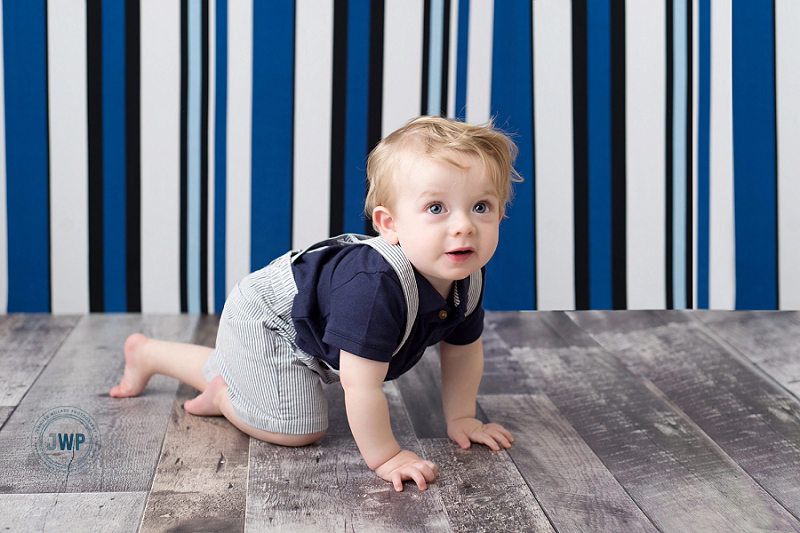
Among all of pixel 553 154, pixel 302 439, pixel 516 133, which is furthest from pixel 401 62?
pixel 302 439

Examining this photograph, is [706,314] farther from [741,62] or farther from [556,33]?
[556,33]

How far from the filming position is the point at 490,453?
1079 mm

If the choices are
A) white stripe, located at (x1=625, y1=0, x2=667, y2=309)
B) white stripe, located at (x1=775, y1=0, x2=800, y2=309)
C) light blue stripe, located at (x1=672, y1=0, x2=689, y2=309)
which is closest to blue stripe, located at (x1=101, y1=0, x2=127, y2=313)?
white stripe, located at (x1=625, y1=0, x2=667, y2=309)

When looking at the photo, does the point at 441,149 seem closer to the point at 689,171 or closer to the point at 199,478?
the point at 199,478

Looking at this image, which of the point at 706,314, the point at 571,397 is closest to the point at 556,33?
the point at 706,314

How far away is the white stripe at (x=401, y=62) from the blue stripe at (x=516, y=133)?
18 cm

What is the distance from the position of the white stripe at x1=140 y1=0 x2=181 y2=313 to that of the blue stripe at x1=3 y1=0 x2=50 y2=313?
220 mm

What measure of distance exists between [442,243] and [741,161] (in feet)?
3.91

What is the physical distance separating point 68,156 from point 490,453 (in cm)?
123

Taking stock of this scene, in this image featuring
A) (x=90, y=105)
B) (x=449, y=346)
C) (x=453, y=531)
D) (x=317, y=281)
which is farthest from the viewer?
(x=90, y=105)

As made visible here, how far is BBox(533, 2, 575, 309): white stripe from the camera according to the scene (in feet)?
5.82

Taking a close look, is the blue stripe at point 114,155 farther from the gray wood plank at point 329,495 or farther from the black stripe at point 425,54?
the gray wood plank at point 329,495

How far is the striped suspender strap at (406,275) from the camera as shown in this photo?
0.96 metres

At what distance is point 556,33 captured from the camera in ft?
5.82
